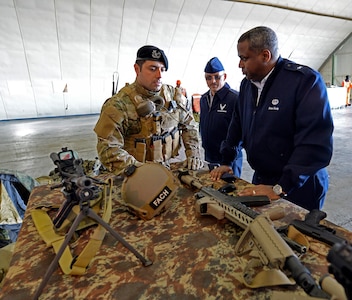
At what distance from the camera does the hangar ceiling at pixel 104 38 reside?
762cm

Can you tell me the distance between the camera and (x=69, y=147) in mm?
5559

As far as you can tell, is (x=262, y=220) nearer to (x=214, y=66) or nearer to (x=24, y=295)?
(x=24, y=295)

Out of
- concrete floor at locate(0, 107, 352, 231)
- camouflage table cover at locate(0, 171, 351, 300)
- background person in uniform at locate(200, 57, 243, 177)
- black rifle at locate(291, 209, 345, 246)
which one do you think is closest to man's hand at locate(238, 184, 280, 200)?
camouflage table cover at locate(0, 171, 351, 300)

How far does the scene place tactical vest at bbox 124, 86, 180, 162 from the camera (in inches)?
69.9

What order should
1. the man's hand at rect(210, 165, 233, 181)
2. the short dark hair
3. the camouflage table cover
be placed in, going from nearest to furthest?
the camouflage table cover → the short dark hair → the man's hand at rect(210, 165, 233, 181)

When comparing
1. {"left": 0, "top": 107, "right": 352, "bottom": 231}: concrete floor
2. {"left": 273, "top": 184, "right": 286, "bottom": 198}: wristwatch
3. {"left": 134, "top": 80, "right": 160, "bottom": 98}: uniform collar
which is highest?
{"left": 134, "top": 80, "right": 160, "bottom": 98}: uniform collar

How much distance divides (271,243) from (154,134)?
3.98ft

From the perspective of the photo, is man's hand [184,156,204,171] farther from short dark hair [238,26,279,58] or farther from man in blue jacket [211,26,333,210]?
short dark hair [238,26,279,58]

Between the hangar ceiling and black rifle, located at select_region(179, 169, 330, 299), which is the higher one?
black rifle, located at select_region(179, 169, 330, 299)

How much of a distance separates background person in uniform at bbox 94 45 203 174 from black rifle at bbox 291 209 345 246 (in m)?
0.87

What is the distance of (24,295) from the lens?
75 cm

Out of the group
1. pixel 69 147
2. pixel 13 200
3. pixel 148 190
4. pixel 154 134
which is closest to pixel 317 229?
pixel 148 190

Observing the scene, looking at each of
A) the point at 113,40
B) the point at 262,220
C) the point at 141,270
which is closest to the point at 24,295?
the point at 141,270

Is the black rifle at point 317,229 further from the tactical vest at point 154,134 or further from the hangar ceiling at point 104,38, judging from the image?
the hangar ceiling at point 104,38
